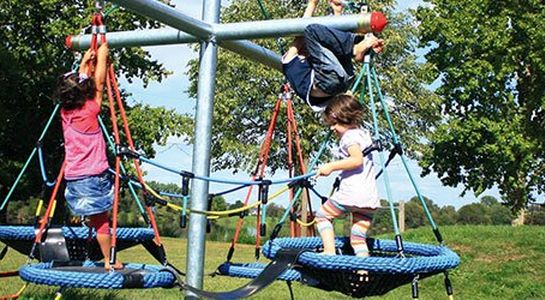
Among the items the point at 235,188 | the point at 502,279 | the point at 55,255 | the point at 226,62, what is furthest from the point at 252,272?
the point at 226,62

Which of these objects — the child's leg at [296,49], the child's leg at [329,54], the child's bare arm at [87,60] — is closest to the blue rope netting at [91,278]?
the child's bare arm at [87,60]

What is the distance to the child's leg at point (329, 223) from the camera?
4785mm

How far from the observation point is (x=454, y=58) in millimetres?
24469

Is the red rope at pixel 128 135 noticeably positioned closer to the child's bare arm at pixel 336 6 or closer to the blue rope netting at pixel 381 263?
the blue rope netting at pixel 381 263

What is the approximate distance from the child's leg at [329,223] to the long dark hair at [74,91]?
1749 millimetres

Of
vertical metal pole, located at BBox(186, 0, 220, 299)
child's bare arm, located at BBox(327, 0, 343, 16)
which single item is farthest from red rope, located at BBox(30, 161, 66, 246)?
child's bare arm, located at BBox(327, 0, 343, 16)

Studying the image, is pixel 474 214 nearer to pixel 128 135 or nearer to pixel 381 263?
pixel 128 135

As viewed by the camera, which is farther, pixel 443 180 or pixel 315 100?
pixel 443 180

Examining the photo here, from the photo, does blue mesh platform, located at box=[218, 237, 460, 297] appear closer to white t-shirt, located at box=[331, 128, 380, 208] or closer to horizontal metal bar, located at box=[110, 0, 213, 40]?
white t-shirt, located at box=[331, 128, 380, 208]

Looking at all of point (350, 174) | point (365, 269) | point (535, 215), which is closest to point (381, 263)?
point (365, 269)

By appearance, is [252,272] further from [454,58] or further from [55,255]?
[454,58]

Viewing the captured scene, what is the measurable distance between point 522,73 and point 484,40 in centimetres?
219

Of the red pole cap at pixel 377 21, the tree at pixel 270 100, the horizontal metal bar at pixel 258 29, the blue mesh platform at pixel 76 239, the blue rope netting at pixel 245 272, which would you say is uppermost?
the tree at pixel 270 100

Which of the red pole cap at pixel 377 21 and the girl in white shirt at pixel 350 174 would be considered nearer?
the red pole cap at pixel 377 21
